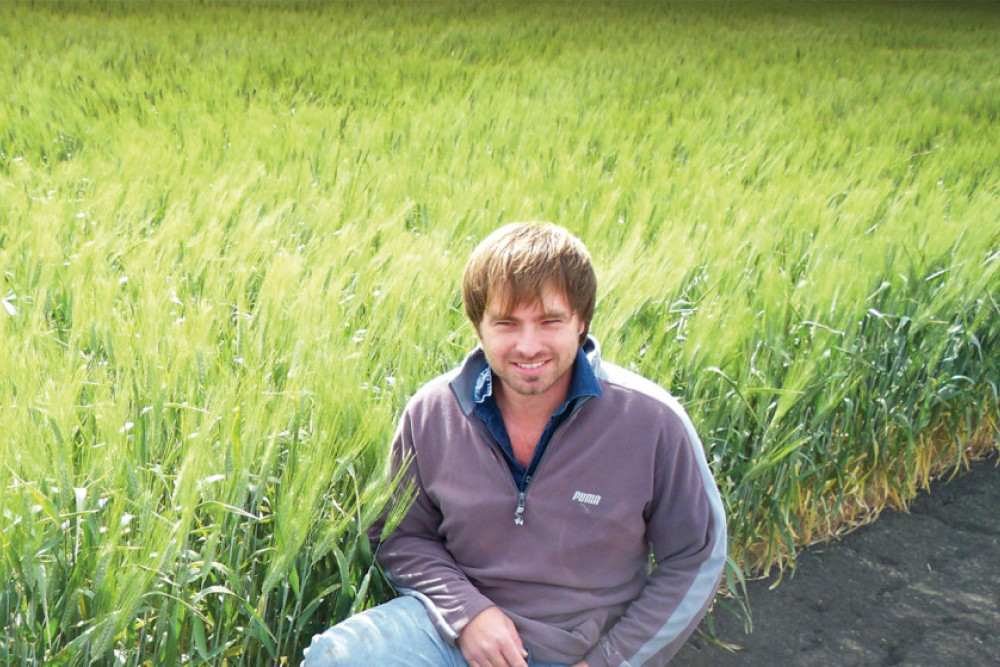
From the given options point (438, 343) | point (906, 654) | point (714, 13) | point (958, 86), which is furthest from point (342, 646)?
point (714, 13)

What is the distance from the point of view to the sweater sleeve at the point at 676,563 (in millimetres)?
1373

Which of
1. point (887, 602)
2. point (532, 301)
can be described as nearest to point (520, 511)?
Answer: point (532, 301)

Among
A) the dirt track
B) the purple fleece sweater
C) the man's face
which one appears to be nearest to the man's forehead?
the man's face

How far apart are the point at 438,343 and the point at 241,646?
627 mm

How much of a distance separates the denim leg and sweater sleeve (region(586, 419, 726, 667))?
0.20m

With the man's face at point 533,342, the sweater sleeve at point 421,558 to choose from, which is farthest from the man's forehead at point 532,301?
the sweater sleeve at point 421,558

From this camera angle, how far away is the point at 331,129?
3.89 m

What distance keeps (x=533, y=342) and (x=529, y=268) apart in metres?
0.09

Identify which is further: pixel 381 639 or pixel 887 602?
pixel 887 602

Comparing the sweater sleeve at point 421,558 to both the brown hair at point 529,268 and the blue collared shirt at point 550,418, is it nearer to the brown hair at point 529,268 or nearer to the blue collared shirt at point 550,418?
the blue collared shirt at point 550,418

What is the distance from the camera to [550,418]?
4.56 feet

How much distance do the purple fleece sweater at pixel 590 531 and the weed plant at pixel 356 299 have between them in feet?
0.41

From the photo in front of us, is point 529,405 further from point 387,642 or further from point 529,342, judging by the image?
point 387,642

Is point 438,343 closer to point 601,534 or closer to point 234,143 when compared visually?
point 601,534
